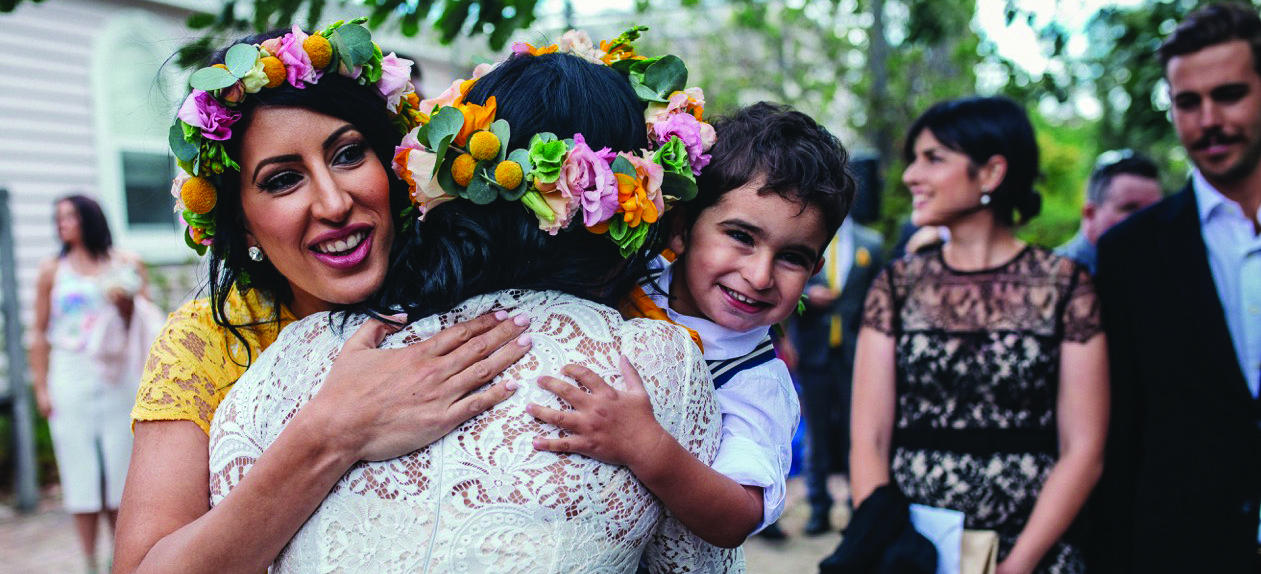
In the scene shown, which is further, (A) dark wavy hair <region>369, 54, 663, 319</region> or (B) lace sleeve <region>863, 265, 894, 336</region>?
(B) lace sleeve <region>863, 265, 894, 336</region>

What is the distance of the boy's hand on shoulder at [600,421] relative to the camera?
155 cm

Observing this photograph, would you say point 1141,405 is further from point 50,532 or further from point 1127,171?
point 50,532

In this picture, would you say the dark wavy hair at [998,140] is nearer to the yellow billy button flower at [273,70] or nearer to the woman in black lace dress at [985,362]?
the woman in black lace dress at [985,362]

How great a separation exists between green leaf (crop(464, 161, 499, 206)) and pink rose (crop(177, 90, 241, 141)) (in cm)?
55

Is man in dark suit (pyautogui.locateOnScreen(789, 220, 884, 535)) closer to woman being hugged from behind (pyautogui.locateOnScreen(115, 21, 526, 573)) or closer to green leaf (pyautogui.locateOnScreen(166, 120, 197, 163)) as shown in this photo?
woman being hugged from behind (pyautogui.locateOnScreen(115, 21, 526, 573))

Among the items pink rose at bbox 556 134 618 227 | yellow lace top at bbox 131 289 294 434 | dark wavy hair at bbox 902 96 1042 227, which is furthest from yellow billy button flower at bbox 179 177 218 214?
dark wavy hair at bbox 902 96 1042 227

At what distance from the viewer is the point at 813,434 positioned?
7.02 meters

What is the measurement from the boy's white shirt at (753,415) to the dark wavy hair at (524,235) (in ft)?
1.29

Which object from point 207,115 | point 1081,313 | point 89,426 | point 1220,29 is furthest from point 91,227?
point 1220,29

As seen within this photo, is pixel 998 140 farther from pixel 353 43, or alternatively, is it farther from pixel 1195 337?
pixel 353 43

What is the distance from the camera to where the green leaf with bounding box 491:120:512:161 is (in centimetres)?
171

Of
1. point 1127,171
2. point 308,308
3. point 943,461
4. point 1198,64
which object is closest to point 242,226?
point 308,308

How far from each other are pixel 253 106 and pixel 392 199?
13.1 inches

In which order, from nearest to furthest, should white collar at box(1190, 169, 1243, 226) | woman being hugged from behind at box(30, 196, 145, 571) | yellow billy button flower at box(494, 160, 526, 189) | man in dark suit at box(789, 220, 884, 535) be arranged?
yellow billy button flower at box(494, 160, 526, 189), white collar at box(1190, 169, 1243, 226), woman being hugged from behind at box(30, 196, 145, 571), man in dark suit at box(789, 220, 884, 535)
